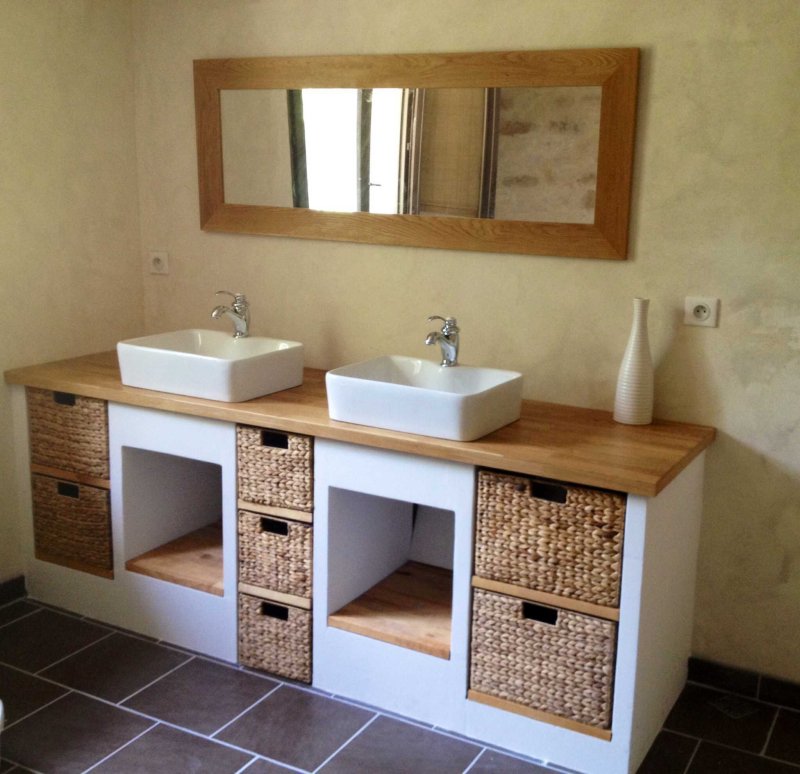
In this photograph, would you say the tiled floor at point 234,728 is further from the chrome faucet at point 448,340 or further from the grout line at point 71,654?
the chrome faucet at point 448,340

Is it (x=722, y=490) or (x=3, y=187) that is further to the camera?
(x=3, y=187)

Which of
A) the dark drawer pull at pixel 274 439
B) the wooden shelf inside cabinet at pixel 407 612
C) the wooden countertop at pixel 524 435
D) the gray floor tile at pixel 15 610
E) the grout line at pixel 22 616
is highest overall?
the wooden countertop at pixel 524 435

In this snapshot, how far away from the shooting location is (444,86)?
9.05ft

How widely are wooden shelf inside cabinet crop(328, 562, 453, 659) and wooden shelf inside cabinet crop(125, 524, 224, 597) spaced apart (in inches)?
17.2

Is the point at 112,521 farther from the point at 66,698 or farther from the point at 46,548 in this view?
the point at 66,698

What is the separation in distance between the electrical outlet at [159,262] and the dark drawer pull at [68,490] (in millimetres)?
858

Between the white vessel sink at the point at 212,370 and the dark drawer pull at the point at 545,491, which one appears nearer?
the dark drawer pull at the point at 545,491

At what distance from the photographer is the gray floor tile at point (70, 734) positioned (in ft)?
7.71

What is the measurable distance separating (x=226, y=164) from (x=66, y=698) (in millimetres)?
1739

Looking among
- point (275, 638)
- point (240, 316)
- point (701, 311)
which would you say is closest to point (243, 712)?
point (275, 638)

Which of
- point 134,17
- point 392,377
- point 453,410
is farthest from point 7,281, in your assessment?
point 453,410

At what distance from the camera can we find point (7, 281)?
3.03 m

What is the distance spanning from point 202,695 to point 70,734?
358 mm

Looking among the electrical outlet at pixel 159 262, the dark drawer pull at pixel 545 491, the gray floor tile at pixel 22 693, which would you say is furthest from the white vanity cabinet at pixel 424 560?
the electrical outlet at pixel 159 262
